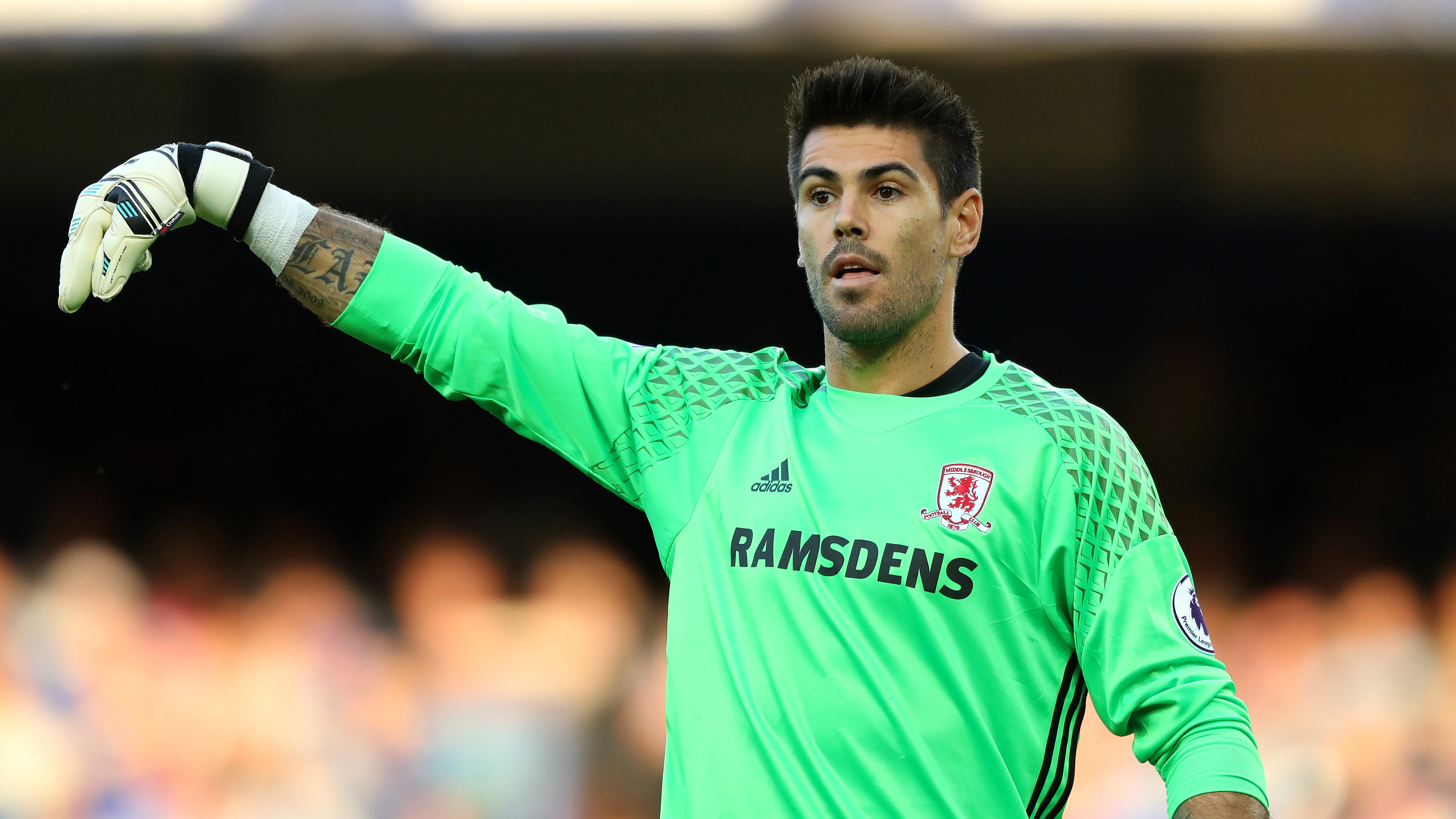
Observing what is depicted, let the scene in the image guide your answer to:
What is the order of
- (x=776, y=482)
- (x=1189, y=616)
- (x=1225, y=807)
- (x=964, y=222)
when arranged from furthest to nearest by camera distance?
(x=964, y=222) < (x=776, y=482) < (x=1189, y=616) < (x=1225, y=807)

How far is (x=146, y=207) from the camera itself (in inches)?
98.7

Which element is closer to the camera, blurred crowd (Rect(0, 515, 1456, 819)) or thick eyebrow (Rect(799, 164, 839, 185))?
thick eyebrow (Rect(799, 164, 839, 185))

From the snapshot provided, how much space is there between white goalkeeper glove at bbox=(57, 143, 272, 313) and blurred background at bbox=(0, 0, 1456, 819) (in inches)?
167

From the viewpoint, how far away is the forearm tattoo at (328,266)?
8.67 feet

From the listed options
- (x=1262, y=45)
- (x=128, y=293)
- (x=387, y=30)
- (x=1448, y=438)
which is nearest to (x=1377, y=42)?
(x=1262, y=45)

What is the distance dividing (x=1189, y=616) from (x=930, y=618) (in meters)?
0.39

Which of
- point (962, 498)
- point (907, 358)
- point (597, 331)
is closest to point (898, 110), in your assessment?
point (907, 358)

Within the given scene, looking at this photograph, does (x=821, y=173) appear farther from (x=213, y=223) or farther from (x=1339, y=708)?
(x=1339, y=708)

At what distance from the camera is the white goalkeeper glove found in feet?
8.07

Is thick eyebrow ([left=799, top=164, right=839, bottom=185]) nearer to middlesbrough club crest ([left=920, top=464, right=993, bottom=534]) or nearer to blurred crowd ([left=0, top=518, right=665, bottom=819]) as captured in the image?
middlesbrough club crest ([left=920, top=464, right=993, bottom=534])

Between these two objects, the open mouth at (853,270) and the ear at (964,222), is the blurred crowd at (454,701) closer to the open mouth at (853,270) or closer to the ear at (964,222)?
the ear at (964,222)

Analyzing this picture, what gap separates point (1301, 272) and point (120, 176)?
23.0ft

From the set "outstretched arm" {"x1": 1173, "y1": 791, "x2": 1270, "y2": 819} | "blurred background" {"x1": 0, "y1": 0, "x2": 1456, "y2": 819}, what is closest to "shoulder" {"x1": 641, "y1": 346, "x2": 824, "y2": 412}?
"outstretched arm" {"x1": 1173, "y1": 791, "x2": 1270, "y2": 819}

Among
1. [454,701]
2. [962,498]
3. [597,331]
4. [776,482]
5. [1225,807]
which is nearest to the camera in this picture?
[1225,807]
